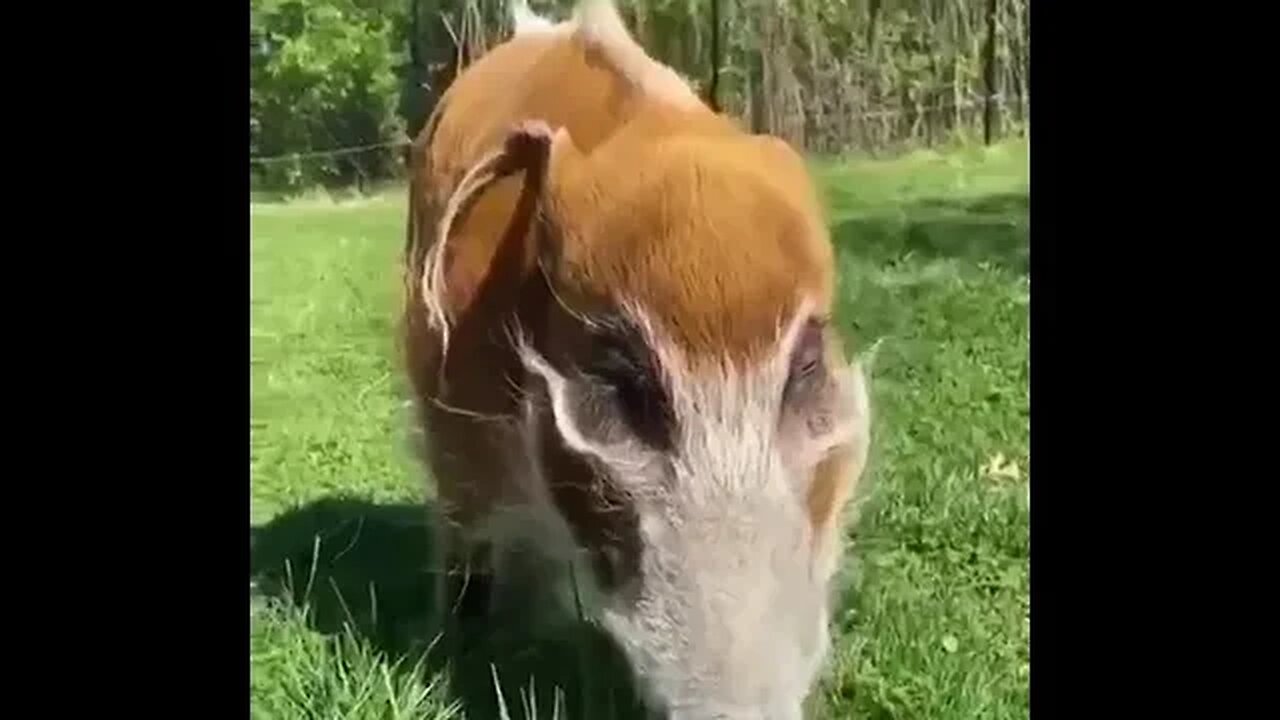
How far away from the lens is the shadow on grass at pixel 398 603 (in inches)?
79.3

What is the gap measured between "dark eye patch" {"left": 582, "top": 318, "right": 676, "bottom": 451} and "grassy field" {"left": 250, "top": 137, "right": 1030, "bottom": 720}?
0.25 metres

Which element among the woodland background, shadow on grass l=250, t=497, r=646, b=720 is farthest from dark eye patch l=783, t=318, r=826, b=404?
shadow on grass l=250, t=497, r=646, b=720

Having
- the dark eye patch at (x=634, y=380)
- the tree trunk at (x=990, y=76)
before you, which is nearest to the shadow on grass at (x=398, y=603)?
the dark eye patch at (x=634, y=380)

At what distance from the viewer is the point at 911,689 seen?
2.03m

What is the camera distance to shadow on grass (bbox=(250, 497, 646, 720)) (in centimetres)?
201

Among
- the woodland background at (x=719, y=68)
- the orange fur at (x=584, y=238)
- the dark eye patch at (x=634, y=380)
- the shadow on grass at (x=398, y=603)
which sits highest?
the woodland background at (x=719, y=68)

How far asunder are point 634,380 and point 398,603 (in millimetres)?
361

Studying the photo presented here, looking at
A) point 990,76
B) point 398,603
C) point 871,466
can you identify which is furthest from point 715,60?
point 398,603

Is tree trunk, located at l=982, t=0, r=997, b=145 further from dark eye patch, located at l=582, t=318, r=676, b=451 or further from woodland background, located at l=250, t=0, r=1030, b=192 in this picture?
dark eye patch, located at l=582, t=318, r=676, b=451

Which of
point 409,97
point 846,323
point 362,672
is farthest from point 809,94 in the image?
point 362,672

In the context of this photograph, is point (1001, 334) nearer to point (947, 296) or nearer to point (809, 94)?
point (947, 296)

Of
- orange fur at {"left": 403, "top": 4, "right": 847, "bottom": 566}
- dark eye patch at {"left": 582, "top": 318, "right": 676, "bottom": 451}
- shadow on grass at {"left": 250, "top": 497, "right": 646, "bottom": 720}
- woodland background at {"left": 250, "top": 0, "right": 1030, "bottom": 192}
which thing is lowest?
shadow on grass at {"left": 250, "top": 497, "right": 646, "bottom": 720}

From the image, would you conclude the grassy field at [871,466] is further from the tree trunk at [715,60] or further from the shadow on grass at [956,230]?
the tree trunk at [715,60]

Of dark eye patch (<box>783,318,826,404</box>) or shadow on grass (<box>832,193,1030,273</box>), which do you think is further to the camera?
shadow on grass (<box>832,193,1030,273</box>)
